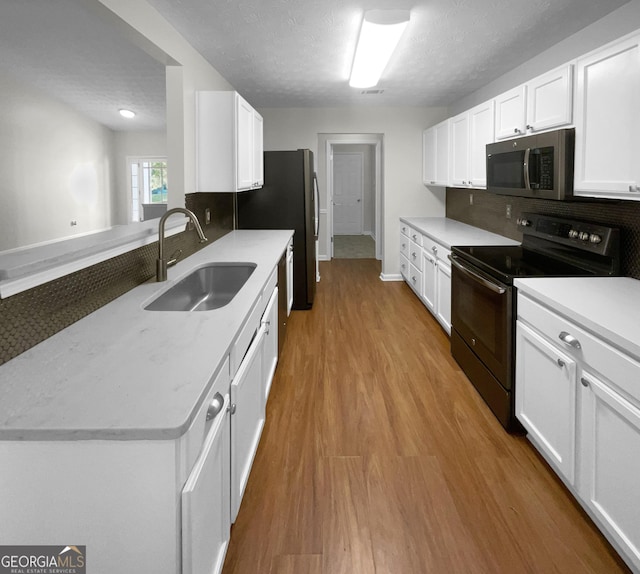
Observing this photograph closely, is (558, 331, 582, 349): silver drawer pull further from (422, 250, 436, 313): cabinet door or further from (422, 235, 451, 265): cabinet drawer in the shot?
(422, 250, 436, 313): cabinet door

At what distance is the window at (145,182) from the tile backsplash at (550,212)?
440cm

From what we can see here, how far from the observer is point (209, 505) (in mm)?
1337

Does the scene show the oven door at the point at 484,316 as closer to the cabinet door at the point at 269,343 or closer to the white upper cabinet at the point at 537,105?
the white upper cabinet at the point at 537,105

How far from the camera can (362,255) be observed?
30.3 ft

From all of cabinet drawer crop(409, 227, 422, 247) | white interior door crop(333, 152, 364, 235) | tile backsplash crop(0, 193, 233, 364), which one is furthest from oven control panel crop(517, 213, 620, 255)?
white interior door crop(333, 152, 364, 235)

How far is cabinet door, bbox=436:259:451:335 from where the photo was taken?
419cm

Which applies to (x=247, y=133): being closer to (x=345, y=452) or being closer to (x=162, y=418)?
(x=345, y=452)

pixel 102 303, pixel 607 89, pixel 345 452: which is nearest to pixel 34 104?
pixel 102 303

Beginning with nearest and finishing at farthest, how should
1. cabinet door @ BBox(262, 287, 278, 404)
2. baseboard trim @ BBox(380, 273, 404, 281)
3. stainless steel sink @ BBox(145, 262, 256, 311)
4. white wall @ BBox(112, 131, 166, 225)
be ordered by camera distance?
1. cabinet door @ BBox(262, 287, 278, 404)
2. stainless steel sink @ BBox(145, 262, 256, 311)
3. baseboard trim @ BBox(380, 273, 404, 281)
4. white wall @ BBox(112, 131, 166, 225)

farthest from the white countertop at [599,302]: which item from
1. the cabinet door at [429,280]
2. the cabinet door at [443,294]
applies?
the cabinet door at [429,280]

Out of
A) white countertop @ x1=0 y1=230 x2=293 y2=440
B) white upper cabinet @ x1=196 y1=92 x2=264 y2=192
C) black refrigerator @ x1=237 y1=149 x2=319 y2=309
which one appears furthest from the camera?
black refrigerator @ x1=237 y1=149 x2=319 y2=309

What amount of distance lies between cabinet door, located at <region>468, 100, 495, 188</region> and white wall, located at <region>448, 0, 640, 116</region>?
17.1 inches

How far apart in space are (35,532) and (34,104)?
4771mm

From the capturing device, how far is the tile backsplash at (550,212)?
2.62 metres
